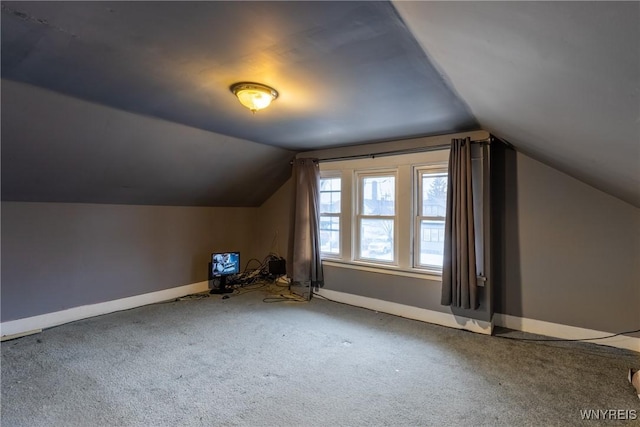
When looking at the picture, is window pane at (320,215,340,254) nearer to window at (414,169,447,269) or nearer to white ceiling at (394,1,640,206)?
window at (414,169,447,269)

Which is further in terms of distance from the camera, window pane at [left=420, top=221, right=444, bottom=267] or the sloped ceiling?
window pane at [left=420, top=221, right=444, bottom=267]

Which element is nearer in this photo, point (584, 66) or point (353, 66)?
point (584, 66)

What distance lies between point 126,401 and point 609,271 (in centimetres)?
422

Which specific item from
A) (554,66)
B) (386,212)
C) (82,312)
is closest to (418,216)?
(386,212)

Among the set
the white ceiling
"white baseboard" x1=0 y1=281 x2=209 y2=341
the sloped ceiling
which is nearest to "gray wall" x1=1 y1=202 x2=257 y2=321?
"white baseboard" x1=0 y1=281 x2=209 y2=341

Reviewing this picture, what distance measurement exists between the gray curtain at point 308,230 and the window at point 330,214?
0.84 ft

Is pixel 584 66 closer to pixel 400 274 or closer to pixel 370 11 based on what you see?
pixel 370 11

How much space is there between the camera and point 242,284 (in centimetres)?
516

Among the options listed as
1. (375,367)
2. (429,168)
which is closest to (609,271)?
(429,168)

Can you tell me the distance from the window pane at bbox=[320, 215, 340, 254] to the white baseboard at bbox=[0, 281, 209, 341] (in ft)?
6.79

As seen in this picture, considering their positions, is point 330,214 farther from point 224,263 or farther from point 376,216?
point 224,263

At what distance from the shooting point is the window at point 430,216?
370cm

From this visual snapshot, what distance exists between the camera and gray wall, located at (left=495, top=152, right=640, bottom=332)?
289 cm

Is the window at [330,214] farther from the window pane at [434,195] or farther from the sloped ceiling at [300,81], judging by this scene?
the window pane at [434,195]
